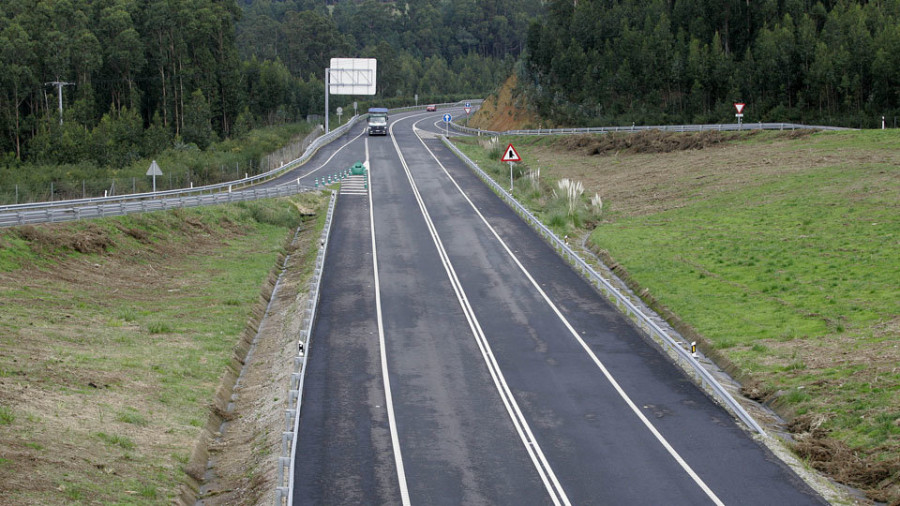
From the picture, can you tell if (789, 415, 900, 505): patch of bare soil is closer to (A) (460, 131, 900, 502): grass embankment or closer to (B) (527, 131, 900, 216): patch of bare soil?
(A) (460, 131, 900, 502): grass embankment

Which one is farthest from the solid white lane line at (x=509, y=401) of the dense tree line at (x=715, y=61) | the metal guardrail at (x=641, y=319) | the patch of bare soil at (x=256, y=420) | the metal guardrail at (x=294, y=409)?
the dense tree line at (x=715, y=61)

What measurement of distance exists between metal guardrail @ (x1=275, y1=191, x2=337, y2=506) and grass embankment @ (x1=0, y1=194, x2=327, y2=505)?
210cm

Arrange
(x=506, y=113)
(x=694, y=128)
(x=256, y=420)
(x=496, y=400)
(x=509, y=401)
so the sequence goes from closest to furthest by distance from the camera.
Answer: (x=256, y=420), (x=509, y=401), (x=496, y=400), (x=694, y=128), (x=506, y=113)

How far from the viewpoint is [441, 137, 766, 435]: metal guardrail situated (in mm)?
21941

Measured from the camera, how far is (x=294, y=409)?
21.2m

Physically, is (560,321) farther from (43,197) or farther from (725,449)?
(43,197)

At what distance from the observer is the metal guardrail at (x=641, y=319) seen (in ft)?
72.0

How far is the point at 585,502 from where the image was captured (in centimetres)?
1744

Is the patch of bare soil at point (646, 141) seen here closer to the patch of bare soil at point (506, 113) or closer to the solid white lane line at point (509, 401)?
the patch of bare soil at point (506, 113)

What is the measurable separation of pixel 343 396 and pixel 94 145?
2567 inches

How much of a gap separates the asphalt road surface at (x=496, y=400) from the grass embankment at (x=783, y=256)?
1.86 m

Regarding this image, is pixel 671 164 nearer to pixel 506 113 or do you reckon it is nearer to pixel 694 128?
pixel 694 128

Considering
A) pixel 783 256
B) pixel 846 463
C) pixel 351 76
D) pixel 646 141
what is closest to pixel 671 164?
pixel 646 141

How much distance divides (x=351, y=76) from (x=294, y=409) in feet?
236
